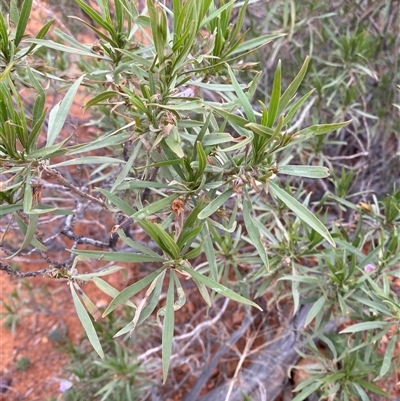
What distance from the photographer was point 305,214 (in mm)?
660

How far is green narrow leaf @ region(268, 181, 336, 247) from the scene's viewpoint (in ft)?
2.13

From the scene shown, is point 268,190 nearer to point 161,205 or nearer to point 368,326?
point 161,205

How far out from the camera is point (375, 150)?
5.86 feet

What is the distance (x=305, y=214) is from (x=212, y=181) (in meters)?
0.17

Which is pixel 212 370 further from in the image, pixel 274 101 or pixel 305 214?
pixel 274 101

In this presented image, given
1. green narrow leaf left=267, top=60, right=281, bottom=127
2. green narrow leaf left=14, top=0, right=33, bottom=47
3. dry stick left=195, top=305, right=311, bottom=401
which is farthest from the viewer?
dry stick left=195, top=305, right=311, bottom=401

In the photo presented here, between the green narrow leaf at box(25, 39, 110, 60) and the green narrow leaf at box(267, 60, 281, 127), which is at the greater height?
the green narrow leaf at box(25, 39, 110, 60)

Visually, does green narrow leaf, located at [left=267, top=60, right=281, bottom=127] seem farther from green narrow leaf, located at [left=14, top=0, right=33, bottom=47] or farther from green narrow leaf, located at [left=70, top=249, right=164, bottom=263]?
green narrow leaf, located at [left=14, top=0, right=33, bottom=47]

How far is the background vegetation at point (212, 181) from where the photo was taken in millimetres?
675

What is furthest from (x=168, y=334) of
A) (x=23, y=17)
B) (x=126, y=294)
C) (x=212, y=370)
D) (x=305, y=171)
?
(x=212, y=370)

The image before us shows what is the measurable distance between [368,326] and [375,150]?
1.01m

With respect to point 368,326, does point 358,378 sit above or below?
below

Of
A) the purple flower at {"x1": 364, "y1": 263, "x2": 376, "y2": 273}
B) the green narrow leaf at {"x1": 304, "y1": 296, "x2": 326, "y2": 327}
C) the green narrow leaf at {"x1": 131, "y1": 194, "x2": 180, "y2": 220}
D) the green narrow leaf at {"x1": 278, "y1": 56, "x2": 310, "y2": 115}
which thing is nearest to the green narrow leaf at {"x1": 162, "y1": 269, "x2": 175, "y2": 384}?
the green narrow leaf at {"x1": 131, "y1": 194, "x2": 180, "y2": 220}

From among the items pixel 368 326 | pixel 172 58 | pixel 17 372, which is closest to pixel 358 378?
pixel 368 326
